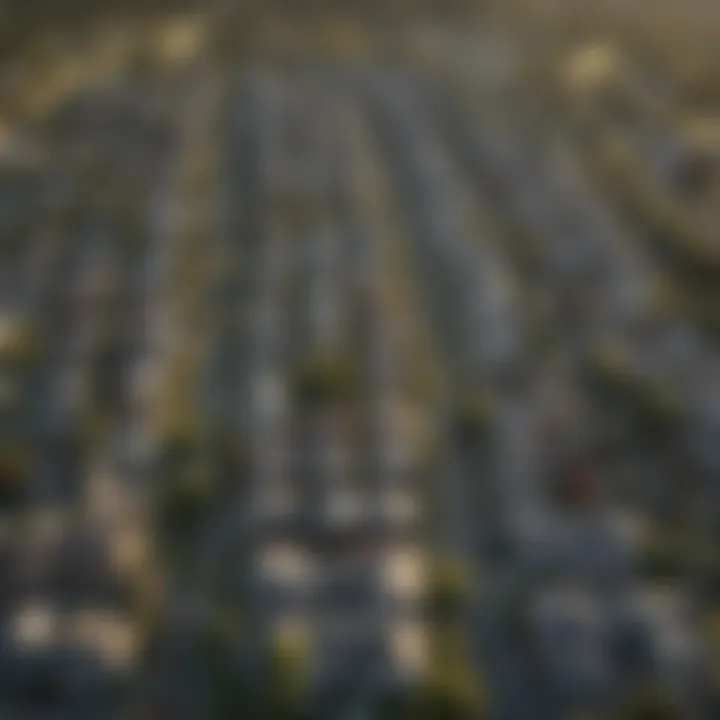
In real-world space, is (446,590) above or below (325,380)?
below

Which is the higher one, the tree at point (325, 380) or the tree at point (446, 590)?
the tree at point (325, 380)

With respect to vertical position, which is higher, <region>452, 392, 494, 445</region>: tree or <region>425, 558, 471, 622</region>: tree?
<region>452, 392, 494, 445</region>: tree

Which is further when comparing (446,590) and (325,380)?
(325,380)

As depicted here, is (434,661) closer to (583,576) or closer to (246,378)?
(583,576)

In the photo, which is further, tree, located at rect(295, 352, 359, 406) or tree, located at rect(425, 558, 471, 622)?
tree, located at rect(295, 352, 359, 406)

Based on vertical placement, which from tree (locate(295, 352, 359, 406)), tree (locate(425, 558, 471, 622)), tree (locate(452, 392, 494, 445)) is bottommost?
tree (locate(425, 558, 471, 622))

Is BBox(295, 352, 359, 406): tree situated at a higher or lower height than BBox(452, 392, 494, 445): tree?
higher

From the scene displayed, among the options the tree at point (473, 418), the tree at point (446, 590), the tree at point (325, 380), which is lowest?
the tree at point (446, 590)

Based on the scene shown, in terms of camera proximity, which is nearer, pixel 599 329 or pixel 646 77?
pixel 599 329

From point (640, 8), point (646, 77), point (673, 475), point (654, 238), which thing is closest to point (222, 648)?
point (673, 475)

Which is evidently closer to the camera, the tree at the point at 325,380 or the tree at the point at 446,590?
the tree at the point at 446,590

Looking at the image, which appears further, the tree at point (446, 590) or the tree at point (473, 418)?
the tree at point (473, 418)
